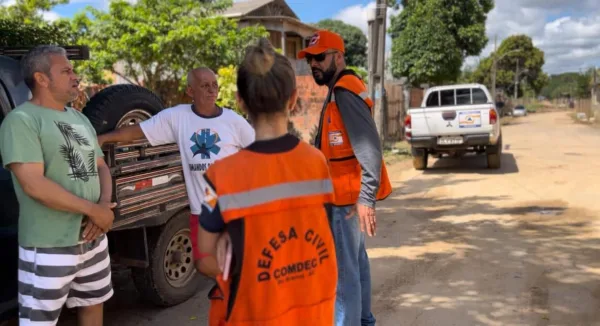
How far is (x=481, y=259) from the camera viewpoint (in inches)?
206

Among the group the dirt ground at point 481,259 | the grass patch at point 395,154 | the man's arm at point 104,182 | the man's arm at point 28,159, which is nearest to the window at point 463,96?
the grass patch at point 395,154

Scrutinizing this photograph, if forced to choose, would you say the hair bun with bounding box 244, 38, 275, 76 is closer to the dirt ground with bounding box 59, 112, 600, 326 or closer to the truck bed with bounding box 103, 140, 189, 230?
the truck bed with bounding box 103, 140, 189, 230

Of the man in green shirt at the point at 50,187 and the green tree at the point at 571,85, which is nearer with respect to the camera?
the man in green shirt at the point at 50,187

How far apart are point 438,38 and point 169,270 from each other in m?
22.3

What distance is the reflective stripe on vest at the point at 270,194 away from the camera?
5.34ft

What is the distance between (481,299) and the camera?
4.20 m

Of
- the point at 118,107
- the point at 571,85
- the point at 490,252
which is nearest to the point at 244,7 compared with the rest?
the point at 490,252

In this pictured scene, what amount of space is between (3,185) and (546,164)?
11560 mm

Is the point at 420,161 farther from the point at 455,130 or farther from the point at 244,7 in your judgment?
the point at 244,7

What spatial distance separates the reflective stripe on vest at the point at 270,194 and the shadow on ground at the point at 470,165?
9.97 metres

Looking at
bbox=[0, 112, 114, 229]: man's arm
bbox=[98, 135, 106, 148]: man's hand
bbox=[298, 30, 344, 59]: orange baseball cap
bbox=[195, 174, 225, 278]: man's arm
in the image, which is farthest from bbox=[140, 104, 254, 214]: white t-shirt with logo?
bbox=[195, 174, 225, 278]: man's arm

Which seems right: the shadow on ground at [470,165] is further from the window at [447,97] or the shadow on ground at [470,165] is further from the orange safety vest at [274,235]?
the orange safety vest at [274,235]

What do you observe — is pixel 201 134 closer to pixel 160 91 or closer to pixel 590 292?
pixel 590 292

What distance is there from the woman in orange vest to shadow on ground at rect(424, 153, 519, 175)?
996cm
